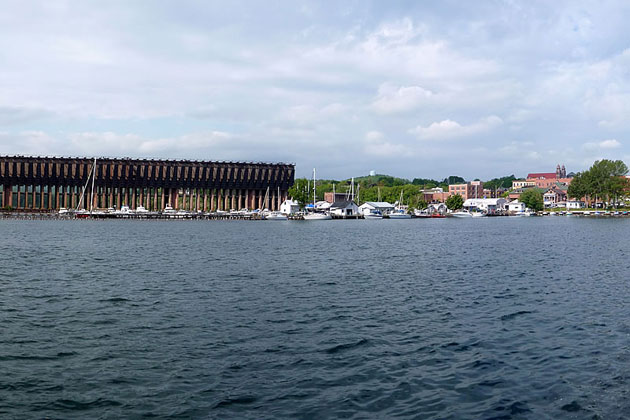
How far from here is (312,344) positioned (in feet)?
67.1

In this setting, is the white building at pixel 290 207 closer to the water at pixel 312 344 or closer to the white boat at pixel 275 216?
the white boat at pixel 275 216

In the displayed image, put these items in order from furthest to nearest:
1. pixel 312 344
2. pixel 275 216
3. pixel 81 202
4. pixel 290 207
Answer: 1. pixel 290 207
2. pixel 81 202
3. pixel 275 216
4. pixel 312 344

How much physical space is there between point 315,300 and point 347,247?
127 ft

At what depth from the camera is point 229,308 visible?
2675cm

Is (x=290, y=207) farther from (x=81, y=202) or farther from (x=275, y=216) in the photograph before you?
(x=81, y=202)

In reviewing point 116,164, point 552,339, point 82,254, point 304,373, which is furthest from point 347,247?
point 116,164

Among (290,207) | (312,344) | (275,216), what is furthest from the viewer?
(290,207)

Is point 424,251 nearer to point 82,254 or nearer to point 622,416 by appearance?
point 82,254

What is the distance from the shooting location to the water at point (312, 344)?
48.1 ft

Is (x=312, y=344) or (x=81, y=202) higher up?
(x=81, y=202)

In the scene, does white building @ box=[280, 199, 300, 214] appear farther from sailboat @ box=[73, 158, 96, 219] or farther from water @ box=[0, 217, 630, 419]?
water @ box=[0, 217, 630, 419]

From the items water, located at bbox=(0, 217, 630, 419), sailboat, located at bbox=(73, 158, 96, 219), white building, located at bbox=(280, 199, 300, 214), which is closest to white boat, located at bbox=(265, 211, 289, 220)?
white building, located at bbox=(280, 199, 300, 214)

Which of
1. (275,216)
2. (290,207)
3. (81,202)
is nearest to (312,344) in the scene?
(275,216)

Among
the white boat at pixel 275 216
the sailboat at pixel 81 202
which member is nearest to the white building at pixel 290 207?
the white boat at pixel 275 216
